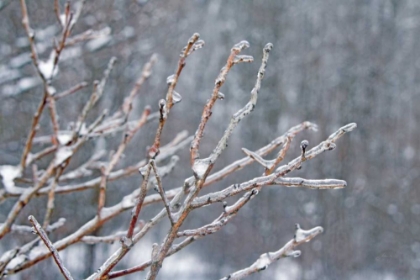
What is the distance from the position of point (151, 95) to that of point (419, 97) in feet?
18.1

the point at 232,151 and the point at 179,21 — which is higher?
the point at 179,21

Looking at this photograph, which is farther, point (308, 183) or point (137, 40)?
point (137, 40)

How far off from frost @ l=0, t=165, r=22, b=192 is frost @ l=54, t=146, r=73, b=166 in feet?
0.54

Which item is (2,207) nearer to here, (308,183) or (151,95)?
(151,95)

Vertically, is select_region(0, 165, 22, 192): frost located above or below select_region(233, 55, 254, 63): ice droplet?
above

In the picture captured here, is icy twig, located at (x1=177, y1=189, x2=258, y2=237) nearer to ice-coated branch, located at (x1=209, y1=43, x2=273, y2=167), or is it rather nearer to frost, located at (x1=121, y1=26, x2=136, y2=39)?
ice-coated branch, located at (x1=209, y1=43, x2=273, y2=167)

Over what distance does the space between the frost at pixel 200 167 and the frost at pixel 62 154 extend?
0.67 m

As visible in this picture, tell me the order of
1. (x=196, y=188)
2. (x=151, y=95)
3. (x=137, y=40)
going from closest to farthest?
(x=196, y=188) < (x=137, y=40) < (x=151, y=95)

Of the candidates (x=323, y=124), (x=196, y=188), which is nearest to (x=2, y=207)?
(x=196, y=188)

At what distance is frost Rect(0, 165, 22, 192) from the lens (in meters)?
1.45

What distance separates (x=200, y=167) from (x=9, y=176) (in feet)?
2.94

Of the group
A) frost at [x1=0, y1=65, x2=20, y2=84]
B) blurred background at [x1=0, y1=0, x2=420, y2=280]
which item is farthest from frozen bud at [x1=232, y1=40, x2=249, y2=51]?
blurred background at [x1=0, y1=0, x2=420, y2=280]

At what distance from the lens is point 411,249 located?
30.9 feet

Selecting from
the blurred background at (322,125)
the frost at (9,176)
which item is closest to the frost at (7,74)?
the frost at (9,176)
